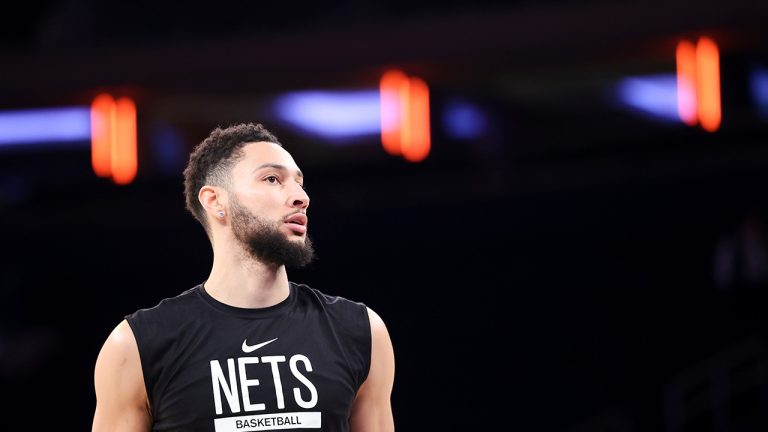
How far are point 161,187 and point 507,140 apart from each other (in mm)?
3277

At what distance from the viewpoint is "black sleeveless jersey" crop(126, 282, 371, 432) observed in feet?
8.52

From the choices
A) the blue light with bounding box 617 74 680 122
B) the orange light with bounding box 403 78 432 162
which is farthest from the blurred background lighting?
the orange light with bounding box 403 78 432 162

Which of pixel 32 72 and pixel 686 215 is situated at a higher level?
pixel 32 72

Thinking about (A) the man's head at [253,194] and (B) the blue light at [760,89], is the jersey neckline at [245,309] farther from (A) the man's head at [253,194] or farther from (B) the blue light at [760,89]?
(B) the blue light at [760,89]

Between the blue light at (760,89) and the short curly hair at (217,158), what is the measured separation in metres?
7.30

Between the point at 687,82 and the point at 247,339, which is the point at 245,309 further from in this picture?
the point at 687,82

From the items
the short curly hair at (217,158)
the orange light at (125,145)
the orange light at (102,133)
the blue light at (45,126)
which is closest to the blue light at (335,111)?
the orange light at (125,145)

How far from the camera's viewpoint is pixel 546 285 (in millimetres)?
10477

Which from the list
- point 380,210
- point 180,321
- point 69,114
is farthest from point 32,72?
point 180,321

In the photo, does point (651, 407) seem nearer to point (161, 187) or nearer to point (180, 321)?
point (161, 187)

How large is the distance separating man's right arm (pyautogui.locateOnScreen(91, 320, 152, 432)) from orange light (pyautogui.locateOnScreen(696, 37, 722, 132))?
223 inches

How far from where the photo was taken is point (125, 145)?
870 cm

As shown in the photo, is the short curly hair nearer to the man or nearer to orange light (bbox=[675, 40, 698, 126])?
the man

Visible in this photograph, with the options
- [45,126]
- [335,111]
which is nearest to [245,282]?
[335,111]
